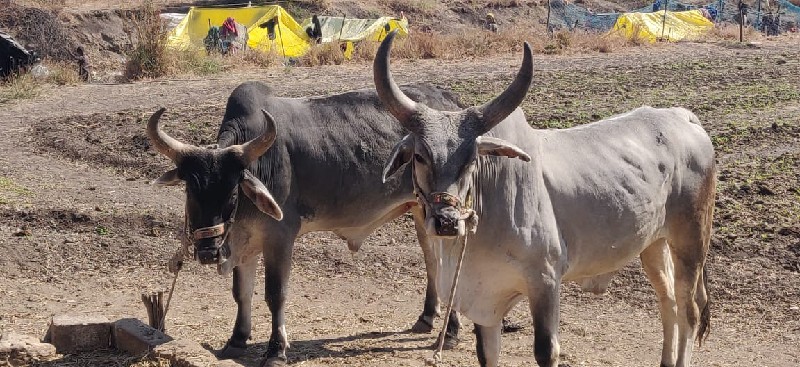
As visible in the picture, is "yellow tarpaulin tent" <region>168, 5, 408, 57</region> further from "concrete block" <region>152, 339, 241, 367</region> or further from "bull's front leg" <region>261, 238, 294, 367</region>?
"concrete block" <region>152, 339, 241, 367</region>

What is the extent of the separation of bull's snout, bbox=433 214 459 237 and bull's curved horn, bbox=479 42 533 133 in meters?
0.60

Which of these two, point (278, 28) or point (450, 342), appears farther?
point (278, 28)

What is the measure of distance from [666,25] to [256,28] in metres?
10.2

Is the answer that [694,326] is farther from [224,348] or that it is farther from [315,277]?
[315,277]

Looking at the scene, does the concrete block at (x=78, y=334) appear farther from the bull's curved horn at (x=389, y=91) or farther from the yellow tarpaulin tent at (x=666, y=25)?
the yellow tarpaulin tent at (x=666, y=25)

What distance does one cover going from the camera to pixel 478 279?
18.6ft

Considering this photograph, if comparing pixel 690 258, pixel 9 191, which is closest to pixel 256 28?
pixel 9 191

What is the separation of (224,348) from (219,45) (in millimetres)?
17223

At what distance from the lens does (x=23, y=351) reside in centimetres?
697

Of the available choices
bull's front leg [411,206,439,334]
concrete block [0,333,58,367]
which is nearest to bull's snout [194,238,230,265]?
concrete block [0,333,58,367]

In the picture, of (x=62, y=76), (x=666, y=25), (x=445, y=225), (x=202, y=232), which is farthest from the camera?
(x=666, y=25)

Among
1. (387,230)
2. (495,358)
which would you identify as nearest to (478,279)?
(495,358)

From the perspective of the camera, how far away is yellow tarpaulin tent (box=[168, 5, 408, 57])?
25.4 m

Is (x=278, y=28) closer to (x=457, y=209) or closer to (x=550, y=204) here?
(x=550, y=204)
